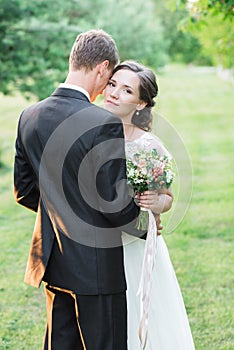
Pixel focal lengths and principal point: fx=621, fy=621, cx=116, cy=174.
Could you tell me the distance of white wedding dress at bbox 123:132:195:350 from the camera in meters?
3.62

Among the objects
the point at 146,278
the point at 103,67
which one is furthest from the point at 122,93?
the point at 146,278

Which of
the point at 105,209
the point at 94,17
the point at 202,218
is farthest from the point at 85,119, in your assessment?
the point at 94,17

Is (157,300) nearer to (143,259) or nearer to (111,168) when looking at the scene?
(143,259)

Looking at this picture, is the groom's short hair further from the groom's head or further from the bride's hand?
the bride's hand

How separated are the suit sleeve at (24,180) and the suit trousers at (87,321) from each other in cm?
52

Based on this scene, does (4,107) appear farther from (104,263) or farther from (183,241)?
(104,263)

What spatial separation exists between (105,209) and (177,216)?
800 millimetres

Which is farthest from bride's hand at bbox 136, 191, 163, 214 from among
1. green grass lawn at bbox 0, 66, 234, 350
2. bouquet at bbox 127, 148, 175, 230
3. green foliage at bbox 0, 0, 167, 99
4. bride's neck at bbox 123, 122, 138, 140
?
green foliage at bbox 0, 0, 167, 99

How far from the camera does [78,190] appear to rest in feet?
9.69

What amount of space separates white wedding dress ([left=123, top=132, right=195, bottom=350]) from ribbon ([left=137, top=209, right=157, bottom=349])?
0.82ft

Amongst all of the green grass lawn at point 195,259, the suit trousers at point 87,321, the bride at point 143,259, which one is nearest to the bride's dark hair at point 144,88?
the bride at point 143,259

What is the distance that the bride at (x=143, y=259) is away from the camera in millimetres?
3580

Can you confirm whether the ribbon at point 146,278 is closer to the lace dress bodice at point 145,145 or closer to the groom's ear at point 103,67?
the lace dress bodice at point 145,145

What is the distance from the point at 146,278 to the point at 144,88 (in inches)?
43.5
